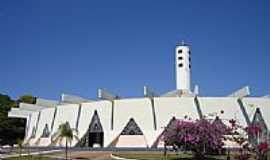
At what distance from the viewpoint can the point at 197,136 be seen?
103 ft

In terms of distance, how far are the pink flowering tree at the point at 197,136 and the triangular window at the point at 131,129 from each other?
23.5m

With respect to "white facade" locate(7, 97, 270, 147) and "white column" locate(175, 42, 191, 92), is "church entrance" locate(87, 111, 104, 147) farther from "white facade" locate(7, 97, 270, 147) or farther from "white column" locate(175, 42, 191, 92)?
"white column" locate(175, 42, 191, 92)

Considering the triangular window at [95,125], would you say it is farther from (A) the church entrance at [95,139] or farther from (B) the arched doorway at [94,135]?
(A) the church entrance at [95,139]

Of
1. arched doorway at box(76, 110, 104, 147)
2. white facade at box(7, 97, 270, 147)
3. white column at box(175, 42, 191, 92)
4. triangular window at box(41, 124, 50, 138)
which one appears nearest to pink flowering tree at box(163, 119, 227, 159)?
white facade at box(7, 97, 270, 147)

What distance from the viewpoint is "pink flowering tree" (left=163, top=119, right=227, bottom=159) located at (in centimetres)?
3150

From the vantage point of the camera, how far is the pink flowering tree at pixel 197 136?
3150 centimetres

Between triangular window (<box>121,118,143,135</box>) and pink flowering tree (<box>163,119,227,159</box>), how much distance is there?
23.5 meters

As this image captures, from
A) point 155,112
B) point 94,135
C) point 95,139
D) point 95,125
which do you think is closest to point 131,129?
point 155,112

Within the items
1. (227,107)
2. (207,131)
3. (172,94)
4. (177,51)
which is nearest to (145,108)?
(172,94)

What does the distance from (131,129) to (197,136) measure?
1025 inches

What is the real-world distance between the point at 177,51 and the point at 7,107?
3903 cm

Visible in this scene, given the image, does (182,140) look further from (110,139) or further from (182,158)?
(110,139)

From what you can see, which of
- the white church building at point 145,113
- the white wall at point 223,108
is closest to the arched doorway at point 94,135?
the white church building at point 145,113

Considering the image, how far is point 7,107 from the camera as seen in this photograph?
83.8m
